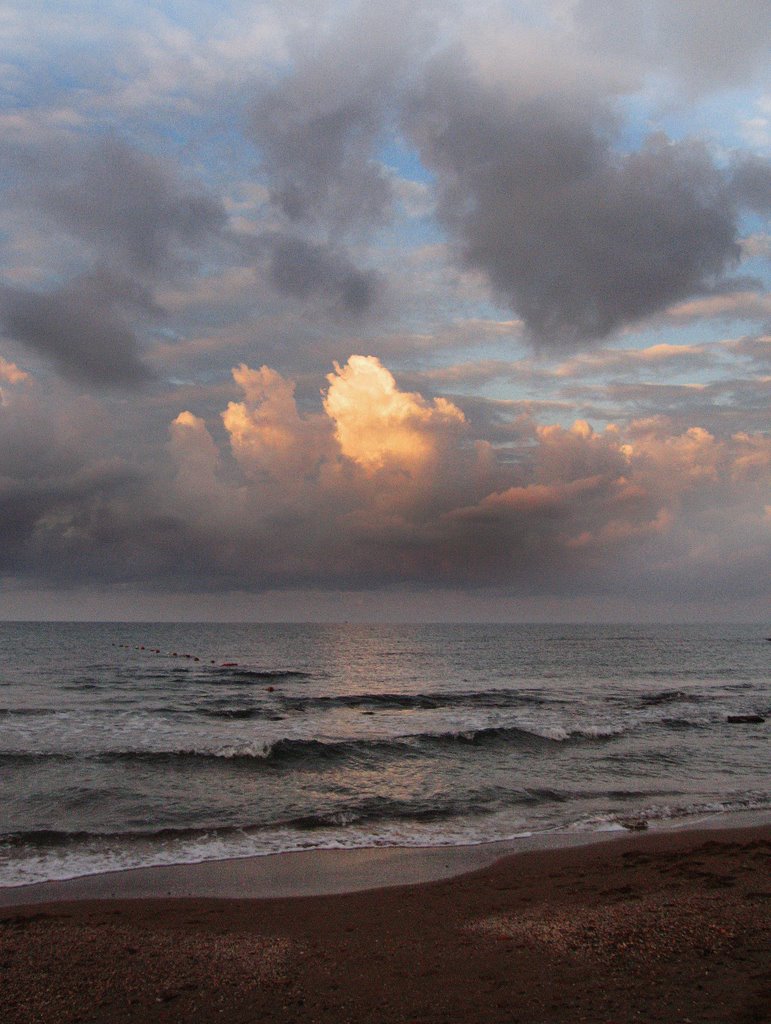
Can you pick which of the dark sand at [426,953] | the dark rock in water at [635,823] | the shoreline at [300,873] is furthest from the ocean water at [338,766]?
the dark sand at [426,953]

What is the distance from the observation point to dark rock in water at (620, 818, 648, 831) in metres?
16.0

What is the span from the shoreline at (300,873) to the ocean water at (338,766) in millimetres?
479

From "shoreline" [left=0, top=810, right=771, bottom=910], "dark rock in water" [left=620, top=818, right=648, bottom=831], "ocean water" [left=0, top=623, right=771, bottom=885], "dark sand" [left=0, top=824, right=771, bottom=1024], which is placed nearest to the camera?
"dark sand" [left=0, top=824, right=771, bottom=1024]

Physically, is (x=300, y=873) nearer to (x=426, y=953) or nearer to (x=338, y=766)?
(x=426, y=953)

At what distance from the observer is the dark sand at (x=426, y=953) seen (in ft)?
24.7

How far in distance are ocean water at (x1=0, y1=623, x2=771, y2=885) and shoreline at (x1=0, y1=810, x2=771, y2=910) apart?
479mm

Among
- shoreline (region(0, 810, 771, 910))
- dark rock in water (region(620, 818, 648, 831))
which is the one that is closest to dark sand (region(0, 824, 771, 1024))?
shoreline (region(0, 810, 771, 910))

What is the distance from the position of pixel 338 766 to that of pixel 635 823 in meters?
10.3

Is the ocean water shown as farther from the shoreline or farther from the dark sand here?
the dark sand

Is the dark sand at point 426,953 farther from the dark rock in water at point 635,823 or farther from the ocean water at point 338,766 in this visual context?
the ocean water at point 338,766

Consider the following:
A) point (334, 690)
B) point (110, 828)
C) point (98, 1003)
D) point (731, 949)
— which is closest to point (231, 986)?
point (98, 1003)

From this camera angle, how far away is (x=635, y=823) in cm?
1647

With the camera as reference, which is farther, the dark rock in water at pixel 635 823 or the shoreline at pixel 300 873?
the dark rock in water at pixel 635 823

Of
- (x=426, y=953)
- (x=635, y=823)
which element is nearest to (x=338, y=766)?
(x=635, y=823)
